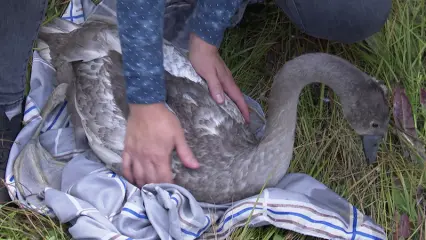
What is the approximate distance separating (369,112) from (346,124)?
0.30m

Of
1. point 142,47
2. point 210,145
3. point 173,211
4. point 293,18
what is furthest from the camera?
point 293,18

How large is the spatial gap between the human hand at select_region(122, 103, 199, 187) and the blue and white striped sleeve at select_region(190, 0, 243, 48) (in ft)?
1.08

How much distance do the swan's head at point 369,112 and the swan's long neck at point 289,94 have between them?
24 mm

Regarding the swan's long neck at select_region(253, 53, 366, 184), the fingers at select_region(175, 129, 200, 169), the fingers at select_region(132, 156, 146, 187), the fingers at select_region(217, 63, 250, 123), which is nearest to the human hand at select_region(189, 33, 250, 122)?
the fingers at select_region(217, 63, 250, 123)

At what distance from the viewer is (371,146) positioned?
2.19m

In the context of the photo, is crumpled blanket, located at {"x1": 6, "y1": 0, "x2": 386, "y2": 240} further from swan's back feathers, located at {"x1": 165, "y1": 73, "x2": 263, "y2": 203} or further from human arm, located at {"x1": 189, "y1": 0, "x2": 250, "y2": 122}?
human arm, located at {"x1": 189, "y1": 0, "x2": 250, "y2": 122}

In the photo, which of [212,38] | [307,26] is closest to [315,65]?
[307,26]

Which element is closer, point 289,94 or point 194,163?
point 194,163

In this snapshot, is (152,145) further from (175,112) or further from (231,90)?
(231,90)

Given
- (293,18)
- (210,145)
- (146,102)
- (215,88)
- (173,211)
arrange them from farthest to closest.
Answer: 1. (293,18)
2. (215,88)
3. (210,145)
4. (173,211)
5. (146,102)

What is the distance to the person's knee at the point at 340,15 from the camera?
7.17 feet

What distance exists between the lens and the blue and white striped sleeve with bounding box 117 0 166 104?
65.7 inches

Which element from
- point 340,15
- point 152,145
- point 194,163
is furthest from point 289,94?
point 152,145

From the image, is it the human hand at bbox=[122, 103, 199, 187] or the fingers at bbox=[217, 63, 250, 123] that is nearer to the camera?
the human hand at bbox=[122, 103, 199, 187]
